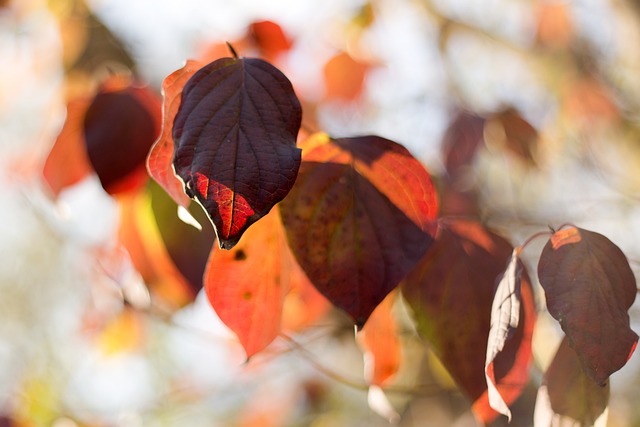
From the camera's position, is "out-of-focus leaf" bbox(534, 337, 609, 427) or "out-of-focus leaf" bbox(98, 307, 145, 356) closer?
"out-of-focus leaf" bbox(534, 337, 609, 427)

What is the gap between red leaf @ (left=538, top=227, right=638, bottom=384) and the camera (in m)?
0.49

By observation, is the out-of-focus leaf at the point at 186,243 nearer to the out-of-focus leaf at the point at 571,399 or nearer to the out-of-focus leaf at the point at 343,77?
the out-of-focus leaf at the point at 571,399

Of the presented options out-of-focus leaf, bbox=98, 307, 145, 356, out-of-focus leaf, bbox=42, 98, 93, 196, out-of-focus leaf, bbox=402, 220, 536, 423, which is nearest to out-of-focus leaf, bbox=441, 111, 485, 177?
out-of-focus leaf, bbox=402, 220, 536, 423

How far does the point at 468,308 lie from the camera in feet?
2.21

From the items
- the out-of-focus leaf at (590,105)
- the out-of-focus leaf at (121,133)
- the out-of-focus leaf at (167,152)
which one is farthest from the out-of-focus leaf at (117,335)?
the out-of-focus leaf at (167,152)

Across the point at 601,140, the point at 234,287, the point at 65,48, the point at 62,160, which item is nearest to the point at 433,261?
the point at 234,287

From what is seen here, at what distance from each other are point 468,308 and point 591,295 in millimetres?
169

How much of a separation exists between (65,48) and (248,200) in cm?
134

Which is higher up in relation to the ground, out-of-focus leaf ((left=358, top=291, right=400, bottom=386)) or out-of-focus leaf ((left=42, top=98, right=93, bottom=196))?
out-of-focus leaf ((left=42, top=98, right=93, bottom=196))

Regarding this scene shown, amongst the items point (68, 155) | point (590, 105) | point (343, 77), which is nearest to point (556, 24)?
point (590, 105)

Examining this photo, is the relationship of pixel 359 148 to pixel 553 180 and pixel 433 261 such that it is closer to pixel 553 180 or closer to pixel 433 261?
pixel 433 261

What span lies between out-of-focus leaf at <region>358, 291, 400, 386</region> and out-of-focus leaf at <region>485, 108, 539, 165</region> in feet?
2.37

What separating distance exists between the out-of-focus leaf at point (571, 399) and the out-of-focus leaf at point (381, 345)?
305 mm

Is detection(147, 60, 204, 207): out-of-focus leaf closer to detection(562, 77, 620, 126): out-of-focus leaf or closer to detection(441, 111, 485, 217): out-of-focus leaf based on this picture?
detection(441, 111, 485, 217): out-of-focus leaf
